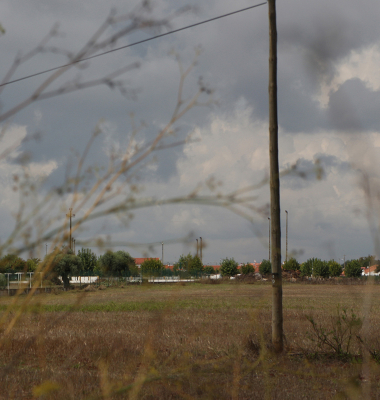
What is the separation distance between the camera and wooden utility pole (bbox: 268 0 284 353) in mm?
8585

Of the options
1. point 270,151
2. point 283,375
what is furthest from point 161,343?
point 270,151

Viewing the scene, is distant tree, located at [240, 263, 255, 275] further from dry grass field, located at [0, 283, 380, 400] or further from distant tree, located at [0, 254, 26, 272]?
distant tree, located at [0, 254, 26, 272]

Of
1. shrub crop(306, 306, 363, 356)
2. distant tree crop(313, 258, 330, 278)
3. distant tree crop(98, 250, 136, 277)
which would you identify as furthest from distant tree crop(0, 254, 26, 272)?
distant tree crop(313, 258, 330, 278)

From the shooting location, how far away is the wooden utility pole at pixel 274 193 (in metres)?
8.59

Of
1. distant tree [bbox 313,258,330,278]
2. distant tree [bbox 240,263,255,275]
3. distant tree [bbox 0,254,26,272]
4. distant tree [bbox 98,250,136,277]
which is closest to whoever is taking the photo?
distant tree [bbox 98,250,136,277]

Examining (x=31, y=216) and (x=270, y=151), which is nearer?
(x=31, y=216)

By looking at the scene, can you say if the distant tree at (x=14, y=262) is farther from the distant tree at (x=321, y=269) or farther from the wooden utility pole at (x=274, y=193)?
the distant tree at (x=321, y=269)

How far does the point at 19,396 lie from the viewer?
5645 millimetres

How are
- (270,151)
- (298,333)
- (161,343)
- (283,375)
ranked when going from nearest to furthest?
(283,375), (270,151), (161,343), (298,333)

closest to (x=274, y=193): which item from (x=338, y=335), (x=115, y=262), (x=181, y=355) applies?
(x=338, y=335)

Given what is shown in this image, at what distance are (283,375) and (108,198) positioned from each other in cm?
656

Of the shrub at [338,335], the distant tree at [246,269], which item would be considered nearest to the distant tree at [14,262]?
the shrub at [338,335]

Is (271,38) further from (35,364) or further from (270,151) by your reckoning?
(35,364)

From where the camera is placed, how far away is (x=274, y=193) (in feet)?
28.5
